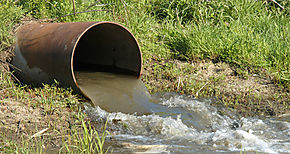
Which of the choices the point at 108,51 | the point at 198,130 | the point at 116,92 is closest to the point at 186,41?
the point at 108,51

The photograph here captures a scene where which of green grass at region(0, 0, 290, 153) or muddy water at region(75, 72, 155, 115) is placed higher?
green grass at region(0, 0, 290, 153)

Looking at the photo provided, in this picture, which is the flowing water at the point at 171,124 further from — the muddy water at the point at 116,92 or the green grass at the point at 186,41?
the green grass at the point at 186,41

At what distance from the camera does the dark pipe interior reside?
17.5 feet

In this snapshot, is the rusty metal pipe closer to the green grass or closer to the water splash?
the green grass

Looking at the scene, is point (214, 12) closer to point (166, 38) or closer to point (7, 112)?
point (166, 38)

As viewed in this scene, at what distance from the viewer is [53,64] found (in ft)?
15.5

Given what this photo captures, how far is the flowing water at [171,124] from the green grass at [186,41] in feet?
1.11

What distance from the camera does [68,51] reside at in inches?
179

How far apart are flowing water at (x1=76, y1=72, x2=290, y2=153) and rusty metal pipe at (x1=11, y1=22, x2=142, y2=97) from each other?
28 centimetres

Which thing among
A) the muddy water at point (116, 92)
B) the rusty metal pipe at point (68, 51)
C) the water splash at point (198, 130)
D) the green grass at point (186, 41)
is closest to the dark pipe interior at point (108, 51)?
the rusty metal pipe at point (68, 51)

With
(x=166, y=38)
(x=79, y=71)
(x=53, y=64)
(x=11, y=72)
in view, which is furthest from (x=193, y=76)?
(x=11, y=72)

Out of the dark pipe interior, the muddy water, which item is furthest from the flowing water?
the dark pipe interior

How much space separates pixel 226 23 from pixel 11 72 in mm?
3778

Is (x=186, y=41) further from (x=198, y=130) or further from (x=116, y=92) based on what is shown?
(x=198, y=130)
